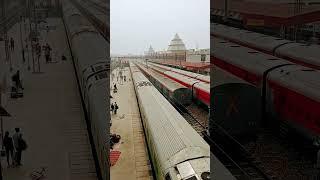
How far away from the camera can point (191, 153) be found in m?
4.11

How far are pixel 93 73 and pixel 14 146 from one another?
98 cm

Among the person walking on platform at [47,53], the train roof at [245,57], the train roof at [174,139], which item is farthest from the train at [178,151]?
the person walking on platform at [47,53]

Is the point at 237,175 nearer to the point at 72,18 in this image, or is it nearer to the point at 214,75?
the point at 214,75

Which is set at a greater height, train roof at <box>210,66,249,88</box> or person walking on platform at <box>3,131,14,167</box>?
train roof at <box>210,66,249,88</box>

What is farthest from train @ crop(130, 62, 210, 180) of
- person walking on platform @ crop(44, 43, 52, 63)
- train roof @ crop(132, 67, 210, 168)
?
person walking on platform @ crop(44, 43, 52, 63)

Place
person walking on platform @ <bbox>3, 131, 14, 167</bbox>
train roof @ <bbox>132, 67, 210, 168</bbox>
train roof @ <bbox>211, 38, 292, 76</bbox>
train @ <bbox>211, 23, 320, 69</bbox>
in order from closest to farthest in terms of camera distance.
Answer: person walking on platform @ <bbox>3, 131, 14, 167</bbox>
train @ <bbox>211, 23, 320, 69</bbox>
train roof @ <bbox>132, 67, 210, 168</bbox>
train roof @ <bbox>211, 38, 292, 76</bbox>

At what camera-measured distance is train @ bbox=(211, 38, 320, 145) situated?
12.2 ft

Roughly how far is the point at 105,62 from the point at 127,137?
486cm

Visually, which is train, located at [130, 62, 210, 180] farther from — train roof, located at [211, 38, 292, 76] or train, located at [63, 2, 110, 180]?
train roof, located at [211, 38, 292, 76]

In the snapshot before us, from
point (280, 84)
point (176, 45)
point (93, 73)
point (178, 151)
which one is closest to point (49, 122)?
point (93, 73)

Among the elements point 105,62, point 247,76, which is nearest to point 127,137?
point 247,76

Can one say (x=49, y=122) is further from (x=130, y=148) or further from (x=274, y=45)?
(x=130, y=148)

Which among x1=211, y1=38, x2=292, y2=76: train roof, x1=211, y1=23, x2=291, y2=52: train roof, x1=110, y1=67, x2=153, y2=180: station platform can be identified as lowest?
x1=110, y1=67, x2=153, y2=180: station platform

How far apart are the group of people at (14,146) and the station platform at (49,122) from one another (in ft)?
0.12
